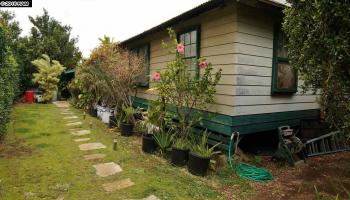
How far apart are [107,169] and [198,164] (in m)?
1.64

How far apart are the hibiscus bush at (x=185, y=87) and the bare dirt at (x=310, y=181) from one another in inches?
70.6

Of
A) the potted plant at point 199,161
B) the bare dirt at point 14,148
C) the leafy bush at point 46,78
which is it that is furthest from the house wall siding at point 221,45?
the leafy bush at point 46,78

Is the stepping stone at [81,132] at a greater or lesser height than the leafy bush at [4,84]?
lesser

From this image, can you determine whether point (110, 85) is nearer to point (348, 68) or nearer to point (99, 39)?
point (99, 39)

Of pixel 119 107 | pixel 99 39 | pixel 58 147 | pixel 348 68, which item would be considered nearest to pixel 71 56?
pixel 99 39

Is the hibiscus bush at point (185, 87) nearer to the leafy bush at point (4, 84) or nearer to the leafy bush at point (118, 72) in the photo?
the leafy bush at point (118, 72)

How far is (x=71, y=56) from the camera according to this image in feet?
70.1

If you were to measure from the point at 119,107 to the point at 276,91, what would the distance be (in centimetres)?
496

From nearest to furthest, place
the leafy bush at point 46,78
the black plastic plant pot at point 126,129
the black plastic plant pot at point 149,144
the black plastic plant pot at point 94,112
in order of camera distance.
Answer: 1. the black plastic plant pot at point 149,144
2. the black plastic plant pot at point 126,129
3. the black plastic plant pot at point 94,112
4. the leafy bush at point 46,78

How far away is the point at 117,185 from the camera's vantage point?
3.96m

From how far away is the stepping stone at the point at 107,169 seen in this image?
445cm

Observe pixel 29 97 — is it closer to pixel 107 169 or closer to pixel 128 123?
pixel 128 123

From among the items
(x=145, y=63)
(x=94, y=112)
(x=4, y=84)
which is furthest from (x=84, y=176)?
(x=94, y=112)

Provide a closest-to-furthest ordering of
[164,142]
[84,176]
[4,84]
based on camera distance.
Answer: [84,176], [164,142], [4,84]
